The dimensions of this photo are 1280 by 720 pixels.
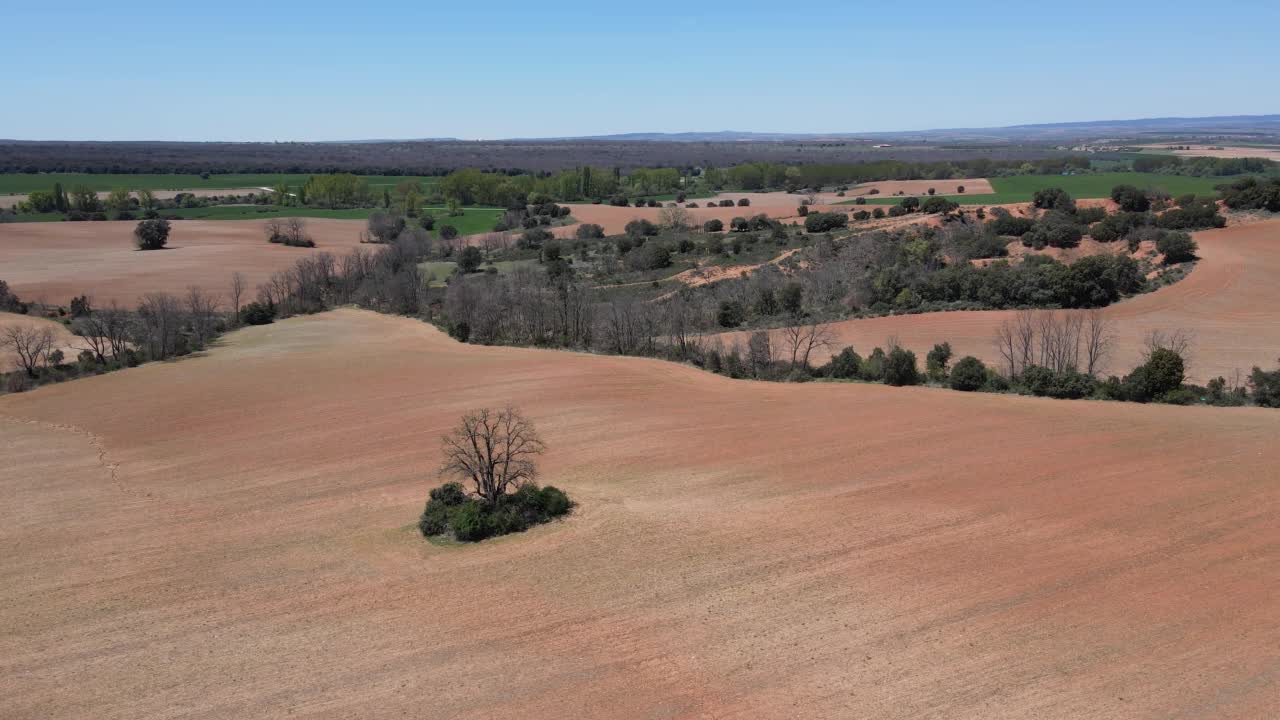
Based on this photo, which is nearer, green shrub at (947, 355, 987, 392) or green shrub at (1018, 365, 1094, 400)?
green shrub at (1018, 365, 1094, 400)

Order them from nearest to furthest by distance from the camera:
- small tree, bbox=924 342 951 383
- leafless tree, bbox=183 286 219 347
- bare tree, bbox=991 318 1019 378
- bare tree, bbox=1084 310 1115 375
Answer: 1. bare tree, bbox=1084 310 1115 375
2. small tree, bbox=924 342 951 383
3. bare tree, bbox=991 318 1019 378
4. leafless tree, bbox=183 286 219 347

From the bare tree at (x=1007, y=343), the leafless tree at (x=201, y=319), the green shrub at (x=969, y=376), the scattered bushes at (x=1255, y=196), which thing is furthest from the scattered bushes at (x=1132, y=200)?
the leafless tree at (x=201, y=319)

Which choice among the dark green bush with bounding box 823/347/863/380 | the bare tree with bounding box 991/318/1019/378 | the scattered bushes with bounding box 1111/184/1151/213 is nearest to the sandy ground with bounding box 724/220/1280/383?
the bare tree with bounding box 991/318/1019/378

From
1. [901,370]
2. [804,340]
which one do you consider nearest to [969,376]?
[901,370]

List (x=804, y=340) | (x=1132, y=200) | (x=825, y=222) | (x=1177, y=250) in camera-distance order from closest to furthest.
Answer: (x=804, y=340)
(x=1177, y=250)
(x=1132, y=200)
(x=825, y=222)

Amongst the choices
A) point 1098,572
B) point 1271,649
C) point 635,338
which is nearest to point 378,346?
point 635,338

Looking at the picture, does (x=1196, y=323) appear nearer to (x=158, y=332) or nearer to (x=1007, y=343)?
(x=1007, y=343)

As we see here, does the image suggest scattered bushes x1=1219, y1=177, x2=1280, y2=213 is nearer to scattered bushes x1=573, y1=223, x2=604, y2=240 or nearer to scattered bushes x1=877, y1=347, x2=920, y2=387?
scattered bushes x1=877, y1=347, x2=920, y2=387

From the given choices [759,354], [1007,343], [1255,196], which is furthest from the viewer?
[1255,196]
